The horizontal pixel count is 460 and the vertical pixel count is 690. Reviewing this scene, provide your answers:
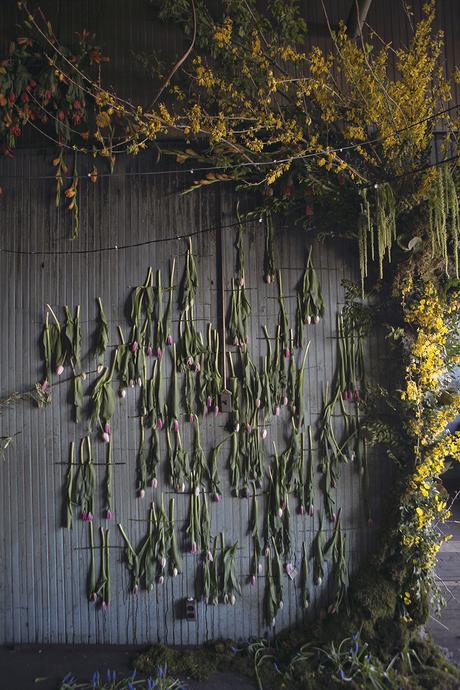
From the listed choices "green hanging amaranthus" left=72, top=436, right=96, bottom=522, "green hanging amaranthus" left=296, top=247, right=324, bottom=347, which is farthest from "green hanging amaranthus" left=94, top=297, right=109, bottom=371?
"green hanging amaranthus" left=296, top=247, right=324, bottom=347

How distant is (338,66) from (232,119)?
0.81m

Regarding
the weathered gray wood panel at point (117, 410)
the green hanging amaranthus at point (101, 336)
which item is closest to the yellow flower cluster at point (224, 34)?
the weathered gray wood panel at point (117, 410)

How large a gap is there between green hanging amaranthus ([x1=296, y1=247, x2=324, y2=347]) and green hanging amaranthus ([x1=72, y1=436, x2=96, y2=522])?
1456 millimetres

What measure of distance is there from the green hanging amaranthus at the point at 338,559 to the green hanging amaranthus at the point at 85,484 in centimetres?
144

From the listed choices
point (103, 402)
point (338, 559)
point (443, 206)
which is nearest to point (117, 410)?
point (103, 402)

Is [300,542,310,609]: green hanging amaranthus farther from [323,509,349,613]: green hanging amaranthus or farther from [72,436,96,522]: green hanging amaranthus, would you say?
[72,436,96,522]: green hanging amaranthus

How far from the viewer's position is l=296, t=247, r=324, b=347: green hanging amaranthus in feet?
9.32

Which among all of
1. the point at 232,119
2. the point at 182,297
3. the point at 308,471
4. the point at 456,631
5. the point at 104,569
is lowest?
the point at 456,631

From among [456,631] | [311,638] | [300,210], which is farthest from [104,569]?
[300,210]

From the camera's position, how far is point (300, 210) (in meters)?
2.84

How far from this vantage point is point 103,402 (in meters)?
2.81

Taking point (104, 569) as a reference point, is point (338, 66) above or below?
above

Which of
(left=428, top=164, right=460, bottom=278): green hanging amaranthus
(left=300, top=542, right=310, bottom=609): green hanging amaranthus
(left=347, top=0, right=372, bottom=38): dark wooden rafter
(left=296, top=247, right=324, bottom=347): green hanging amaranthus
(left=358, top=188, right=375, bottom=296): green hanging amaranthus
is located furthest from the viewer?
(left=296, top=247, right=324, bottom=347): green hanging amaranthus

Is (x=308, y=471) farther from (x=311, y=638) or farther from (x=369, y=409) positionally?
(x=311, y=638)
